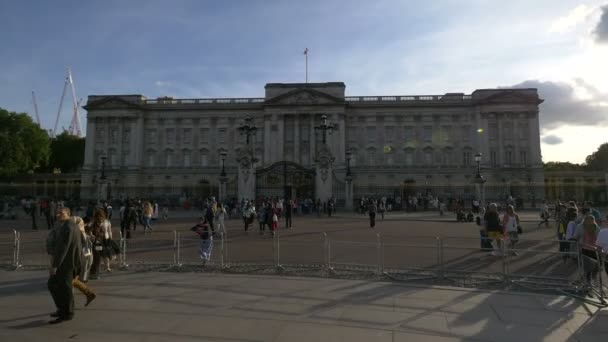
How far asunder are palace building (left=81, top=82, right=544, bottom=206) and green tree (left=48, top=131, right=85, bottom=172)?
785 inches

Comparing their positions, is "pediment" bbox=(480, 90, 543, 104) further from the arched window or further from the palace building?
the arched window

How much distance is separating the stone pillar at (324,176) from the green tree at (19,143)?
181ft

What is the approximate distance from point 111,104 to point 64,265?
2732 inches

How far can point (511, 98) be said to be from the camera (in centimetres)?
6500

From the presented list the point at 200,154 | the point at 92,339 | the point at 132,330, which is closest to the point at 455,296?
the point at 132,330

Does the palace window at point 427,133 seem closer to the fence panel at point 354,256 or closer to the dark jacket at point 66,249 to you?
the fence panel at point 354,256

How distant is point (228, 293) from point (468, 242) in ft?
38.7

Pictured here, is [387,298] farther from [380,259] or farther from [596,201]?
[596,201]

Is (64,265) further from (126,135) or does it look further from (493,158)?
(126,135)

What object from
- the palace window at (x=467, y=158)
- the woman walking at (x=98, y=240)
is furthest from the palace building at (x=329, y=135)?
the woman walking at (x=98, y=240)

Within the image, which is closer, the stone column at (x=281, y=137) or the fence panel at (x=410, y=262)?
the fence panel at (x=410, y=262)

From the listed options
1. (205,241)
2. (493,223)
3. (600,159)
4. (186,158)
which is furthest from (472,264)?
(600,159)

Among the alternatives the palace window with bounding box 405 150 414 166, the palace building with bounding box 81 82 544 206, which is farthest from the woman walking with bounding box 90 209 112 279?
the palace window with bounding box 405 150 414 166

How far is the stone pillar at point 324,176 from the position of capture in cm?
3341
